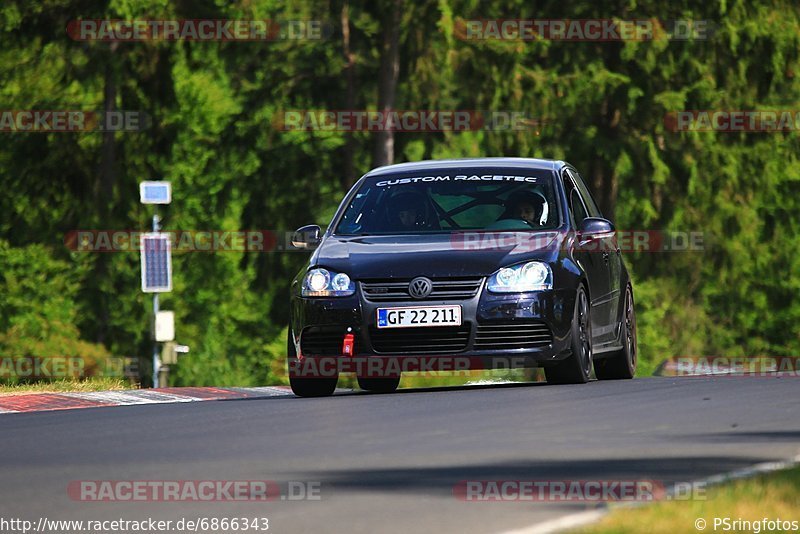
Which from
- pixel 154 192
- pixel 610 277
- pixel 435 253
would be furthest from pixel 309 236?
pixel 154 192

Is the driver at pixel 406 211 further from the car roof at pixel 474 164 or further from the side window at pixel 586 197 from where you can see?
the side window at pixel 586 197

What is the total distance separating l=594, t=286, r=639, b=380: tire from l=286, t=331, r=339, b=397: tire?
10.0ft

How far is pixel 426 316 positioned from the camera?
1491 centimetres

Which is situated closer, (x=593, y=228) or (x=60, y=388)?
(x=593, y=228)

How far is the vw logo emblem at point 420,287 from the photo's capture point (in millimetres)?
14859

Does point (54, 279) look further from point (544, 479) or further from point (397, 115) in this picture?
point (544, 479)

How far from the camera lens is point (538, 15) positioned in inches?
1634

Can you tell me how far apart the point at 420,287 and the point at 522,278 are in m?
0.78

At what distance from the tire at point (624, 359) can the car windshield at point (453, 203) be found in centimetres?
188

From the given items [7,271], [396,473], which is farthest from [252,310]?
[396,473]

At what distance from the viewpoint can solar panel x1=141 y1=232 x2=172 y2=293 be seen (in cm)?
3191

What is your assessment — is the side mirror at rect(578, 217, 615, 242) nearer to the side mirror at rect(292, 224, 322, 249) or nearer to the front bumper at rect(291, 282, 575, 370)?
A: the front bumper at rect(291, 282, 575, 370)

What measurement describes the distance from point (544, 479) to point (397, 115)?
3271 centimetres

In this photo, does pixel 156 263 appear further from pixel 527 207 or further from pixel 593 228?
pixel 593 228
